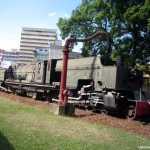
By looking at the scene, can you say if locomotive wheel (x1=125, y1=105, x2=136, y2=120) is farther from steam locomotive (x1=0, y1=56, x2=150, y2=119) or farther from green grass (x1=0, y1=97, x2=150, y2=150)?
green grass (x1=0, y1=97, x2=150, y2=150)

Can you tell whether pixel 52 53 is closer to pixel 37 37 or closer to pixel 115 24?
pixel 37 37

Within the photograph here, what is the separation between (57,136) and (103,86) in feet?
26.4

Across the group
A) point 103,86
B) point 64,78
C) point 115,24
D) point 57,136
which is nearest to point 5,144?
point 57,136

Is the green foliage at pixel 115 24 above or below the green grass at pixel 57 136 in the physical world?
above

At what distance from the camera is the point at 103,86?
57.9 feet

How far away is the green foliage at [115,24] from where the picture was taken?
27.8 m

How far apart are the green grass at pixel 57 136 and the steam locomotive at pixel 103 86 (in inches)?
160

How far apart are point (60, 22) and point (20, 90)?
12.6 m

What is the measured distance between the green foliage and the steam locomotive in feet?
20.0

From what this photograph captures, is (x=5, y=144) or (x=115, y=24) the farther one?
(x=115, y=24)

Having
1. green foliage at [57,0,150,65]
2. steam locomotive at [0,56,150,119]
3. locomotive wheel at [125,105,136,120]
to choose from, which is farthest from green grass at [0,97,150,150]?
green foliage at [57,0,150,65]

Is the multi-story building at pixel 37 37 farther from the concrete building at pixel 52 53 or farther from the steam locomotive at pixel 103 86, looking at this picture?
the steam locomotive at pixel 103 86

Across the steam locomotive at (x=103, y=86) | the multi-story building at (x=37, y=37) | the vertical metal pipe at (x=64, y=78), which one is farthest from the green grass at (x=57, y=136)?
the multi-story building at (x=37, y=37)

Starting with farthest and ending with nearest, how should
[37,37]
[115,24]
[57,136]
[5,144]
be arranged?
[37,37], [115,24], [57,136], [5,144]
